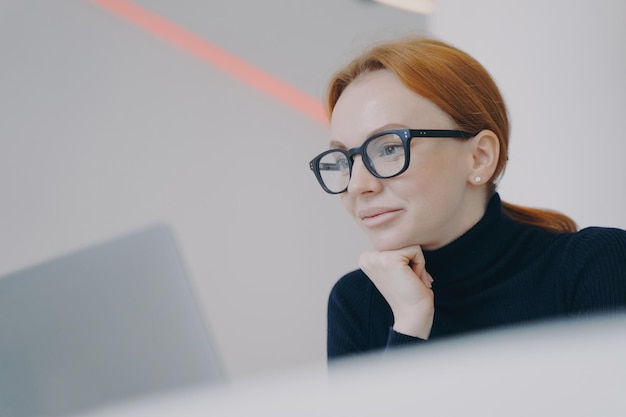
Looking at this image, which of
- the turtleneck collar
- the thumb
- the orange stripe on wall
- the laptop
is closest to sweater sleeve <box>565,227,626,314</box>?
the turtleneck collar

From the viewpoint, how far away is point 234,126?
2.50m

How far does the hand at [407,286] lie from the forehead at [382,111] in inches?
8.6

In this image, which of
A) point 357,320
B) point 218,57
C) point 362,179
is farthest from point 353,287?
point 218,57

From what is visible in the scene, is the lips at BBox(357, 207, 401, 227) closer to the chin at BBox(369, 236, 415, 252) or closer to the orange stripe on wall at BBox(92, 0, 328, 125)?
the chin at BBox(369, 236, 415, 252)

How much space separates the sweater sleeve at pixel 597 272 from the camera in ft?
3.48

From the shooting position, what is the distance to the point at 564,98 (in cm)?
205

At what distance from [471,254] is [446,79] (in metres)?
0.33

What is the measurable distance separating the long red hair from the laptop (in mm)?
539

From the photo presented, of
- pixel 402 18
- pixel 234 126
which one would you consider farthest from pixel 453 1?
pixel 234 126

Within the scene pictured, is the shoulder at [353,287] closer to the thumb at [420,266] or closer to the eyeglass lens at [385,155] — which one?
the thumb at [420,266]

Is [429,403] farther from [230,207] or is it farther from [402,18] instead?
[402,18]

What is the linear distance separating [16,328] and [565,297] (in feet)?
2.88

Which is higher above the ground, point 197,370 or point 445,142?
point 445,142

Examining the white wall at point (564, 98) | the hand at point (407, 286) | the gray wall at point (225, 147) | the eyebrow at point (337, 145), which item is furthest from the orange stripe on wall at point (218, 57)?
the hand at point (407, 286)
